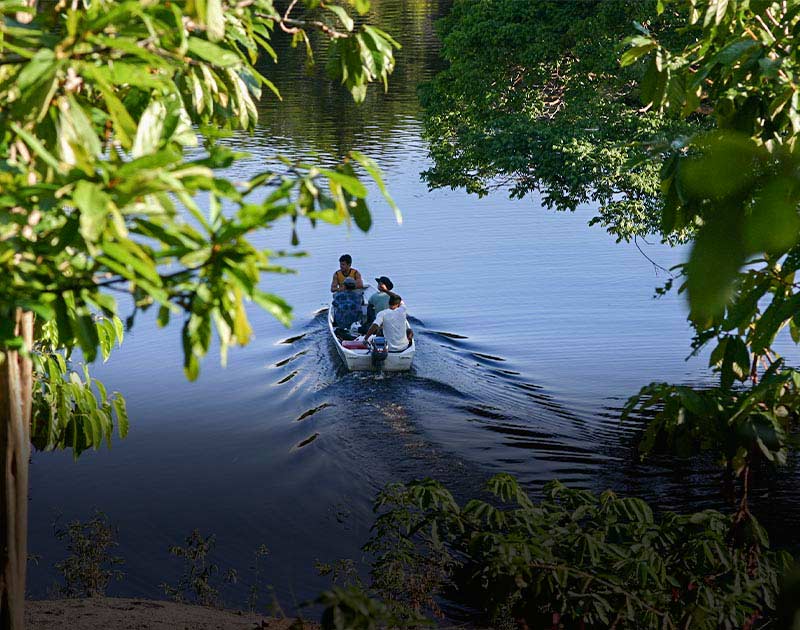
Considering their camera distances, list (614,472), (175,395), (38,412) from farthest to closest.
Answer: (175,395), (614,472), (38,412)

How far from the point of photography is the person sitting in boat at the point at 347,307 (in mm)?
14602

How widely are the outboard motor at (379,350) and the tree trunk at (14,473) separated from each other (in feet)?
31.8

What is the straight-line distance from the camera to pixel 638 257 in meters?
20.9

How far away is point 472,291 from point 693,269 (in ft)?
56.6

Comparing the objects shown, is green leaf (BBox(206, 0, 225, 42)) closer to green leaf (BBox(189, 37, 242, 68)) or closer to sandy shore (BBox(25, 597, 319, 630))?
green leaf (BBox(189, 37, 242, 68))

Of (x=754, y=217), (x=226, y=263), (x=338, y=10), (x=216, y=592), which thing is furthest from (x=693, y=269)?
(x=216, y=592)

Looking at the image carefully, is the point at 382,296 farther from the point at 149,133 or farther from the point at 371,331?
the point at 149,133

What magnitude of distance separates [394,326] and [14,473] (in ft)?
32.1

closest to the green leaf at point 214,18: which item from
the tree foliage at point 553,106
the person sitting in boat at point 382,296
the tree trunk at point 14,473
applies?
the tree trunk at point 14,473

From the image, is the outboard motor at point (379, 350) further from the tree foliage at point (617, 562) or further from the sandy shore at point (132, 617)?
the tree foliage at point (617, 562)

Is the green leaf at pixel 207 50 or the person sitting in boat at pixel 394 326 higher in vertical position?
the green leaf at pixel 207 50

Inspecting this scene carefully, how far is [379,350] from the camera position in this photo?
13562mm

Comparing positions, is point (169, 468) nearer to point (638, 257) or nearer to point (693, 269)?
point (693, 269)

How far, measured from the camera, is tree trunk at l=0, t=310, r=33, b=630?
3.61 metres
